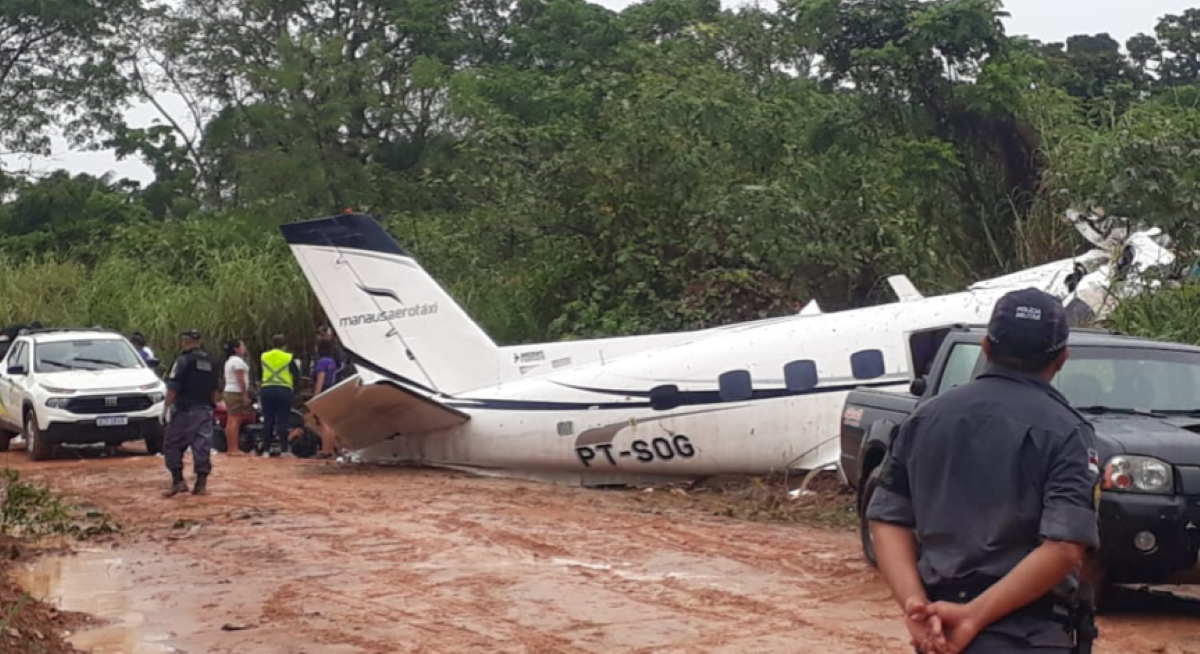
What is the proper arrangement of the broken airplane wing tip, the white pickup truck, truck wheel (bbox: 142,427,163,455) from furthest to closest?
truck wheel (bbox: 142,427,163,455) < the white pickup truck < the broken airplane wing tip

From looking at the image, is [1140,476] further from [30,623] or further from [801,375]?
[801,375]

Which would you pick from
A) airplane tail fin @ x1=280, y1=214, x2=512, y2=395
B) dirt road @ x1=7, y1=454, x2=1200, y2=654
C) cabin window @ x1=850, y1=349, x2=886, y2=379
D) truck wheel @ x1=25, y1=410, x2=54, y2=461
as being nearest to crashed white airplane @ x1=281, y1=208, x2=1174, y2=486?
cabin window @ x1=850, y1=349, x2=886, y2=379

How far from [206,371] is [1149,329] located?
31.0 feet

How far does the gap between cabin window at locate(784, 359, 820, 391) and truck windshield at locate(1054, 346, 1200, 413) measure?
6213 millimetres

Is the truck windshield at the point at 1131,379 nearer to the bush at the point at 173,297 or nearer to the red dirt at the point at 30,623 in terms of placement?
the red dirt at the point at 30,623

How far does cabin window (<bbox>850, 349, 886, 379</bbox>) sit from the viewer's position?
15.9 metres

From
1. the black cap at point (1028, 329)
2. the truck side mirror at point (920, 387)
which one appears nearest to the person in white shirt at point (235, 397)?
the truck side mirror at point (920, 387)

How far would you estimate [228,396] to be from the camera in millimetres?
23344

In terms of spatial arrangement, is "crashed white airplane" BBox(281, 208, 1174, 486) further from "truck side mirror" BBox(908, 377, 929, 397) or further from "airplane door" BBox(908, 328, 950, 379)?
"truck side mirror" BBox(908, 377, 929, 397)

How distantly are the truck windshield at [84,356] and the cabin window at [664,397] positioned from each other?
34.6 ft

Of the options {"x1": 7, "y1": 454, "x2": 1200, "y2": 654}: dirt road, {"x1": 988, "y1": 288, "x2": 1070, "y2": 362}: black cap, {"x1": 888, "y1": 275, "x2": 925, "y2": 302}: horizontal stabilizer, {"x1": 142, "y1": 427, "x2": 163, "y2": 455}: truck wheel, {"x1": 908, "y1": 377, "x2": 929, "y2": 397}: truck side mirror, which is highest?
{"x1": 888, "y1": 275, "x2": 925, "y2": 302}: horizontal stabilizer

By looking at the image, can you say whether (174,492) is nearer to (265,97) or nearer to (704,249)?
(704,249)

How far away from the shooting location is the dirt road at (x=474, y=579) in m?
9.01

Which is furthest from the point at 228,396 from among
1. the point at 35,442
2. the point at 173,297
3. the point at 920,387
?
the point at 920,387
